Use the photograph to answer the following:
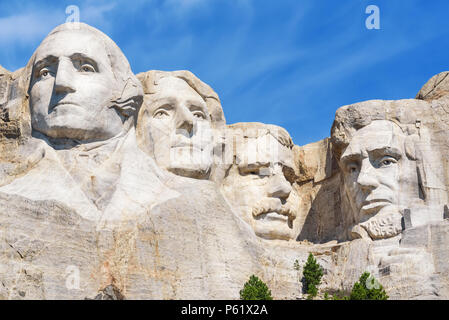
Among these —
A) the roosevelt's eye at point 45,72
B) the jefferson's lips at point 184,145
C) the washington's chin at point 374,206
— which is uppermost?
the roosevelt's eye at point 45,72

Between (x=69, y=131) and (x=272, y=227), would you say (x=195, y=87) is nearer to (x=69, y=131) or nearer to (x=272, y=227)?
(x=272, y=227)

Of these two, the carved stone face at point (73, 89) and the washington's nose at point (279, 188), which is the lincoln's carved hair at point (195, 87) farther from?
the carved stone face at point (73, 89)

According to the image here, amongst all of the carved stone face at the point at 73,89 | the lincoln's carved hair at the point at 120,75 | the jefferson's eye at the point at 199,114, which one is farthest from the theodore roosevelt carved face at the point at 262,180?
the carved stone face at the point at 73,89

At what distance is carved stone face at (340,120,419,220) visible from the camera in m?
20.7

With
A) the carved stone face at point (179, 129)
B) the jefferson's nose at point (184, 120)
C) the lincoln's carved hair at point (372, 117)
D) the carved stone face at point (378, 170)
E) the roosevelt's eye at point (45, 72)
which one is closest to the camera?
the roosevelt's eye at point (45, 72)

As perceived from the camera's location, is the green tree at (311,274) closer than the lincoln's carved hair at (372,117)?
Yes

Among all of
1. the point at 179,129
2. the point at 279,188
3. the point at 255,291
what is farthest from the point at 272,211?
the point at 255,291

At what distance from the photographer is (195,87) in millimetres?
21266

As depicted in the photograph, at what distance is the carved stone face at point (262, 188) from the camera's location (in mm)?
21203

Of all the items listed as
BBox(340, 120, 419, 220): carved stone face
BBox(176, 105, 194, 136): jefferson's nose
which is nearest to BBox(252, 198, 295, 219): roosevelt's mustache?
BBox(340, 120, 419, 220): carved stone face

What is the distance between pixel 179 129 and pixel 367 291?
4.50m
